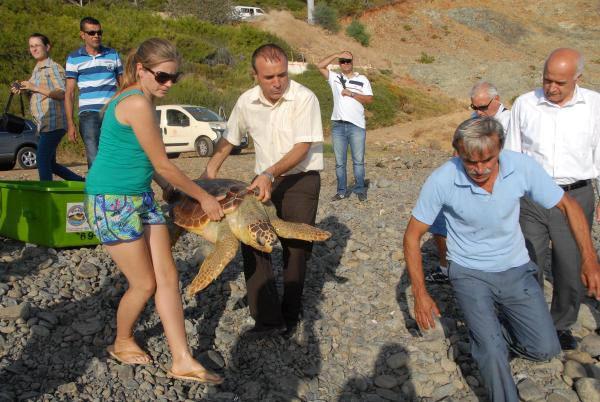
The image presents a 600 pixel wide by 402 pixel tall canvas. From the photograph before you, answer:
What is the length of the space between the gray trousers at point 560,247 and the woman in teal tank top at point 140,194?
2228 millimetres

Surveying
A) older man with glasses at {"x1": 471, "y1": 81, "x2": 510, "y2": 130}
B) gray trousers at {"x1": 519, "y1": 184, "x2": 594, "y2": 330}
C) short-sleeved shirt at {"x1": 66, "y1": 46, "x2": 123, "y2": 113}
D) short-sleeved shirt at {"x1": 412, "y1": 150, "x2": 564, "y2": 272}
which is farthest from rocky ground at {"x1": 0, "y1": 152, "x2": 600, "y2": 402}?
older man with glasses at {"x1": 471, "y1": 81, "x2": 510, "y2": 130}

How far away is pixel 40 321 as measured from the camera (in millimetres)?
4023

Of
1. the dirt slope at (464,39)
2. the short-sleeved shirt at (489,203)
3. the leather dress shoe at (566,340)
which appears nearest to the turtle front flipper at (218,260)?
the short-sleeved shirt at (489,203)

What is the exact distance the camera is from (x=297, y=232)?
372cm

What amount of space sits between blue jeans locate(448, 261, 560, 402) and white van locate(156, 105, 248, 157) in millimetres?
13177

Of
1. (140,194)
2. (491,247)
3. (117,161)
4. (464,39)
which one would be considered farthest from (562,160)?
(464,39)

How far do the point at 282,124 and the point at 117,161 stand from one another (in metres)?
1.23

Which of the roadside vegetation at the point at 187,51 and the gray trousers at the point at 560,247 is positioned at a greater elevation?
the roadside vegetation at the point at 187,51

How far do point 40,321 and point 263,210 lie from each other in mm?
1860

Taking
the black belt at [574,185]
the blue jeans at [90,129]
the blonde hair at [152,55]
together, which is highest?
the blonde hair at [152,55]

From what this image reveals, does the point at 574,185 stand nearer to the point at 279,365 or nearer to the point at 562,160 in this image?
the point at 562,160

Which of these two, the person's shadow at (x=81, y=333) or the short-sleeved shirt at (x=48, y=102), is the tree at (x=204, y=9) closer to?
the short-sleeved shirt at (x=48, y=102)

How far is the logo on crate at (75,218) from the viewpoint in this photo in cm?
532

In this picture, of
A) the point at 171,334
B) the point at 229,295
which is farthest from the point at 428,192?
the point at 229,295
